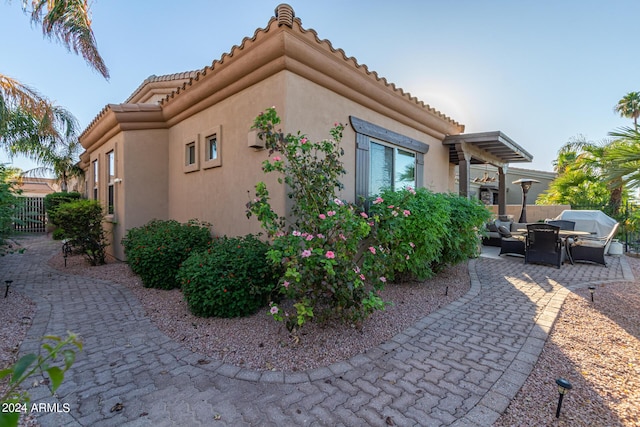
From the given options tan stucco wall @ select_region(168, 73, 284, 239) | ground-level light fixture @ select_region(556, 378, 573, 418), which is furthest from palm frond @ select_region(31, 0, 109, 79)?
ground-level light fixture @ select_region(556, 378, 573, 418)

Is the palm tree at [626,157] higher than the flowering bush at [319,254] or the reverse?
higher

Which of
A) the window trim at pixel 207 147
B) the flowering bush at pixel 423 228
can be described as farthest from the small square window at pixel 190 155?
the flowering bush at pixel 423 228

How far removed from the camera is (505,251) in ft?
29.8

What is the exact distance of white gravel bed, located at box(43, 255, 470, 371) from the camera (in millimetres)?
3133

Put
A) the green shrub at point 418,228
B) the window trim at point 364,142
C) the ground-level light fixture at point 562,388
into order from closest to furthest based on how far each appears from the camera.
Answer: the ground-level light fixture at point 562,388
the green shrub at point 418,228
the window trim at point 364,142

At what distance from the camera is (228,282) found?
397 cm

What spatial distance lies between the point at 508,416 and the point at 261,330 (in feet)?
8.59

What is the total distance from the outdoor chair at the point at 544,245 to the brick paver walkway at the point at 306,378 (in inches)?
146

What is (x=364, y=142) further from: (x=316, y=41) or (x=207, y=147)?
(x=207, y=147)

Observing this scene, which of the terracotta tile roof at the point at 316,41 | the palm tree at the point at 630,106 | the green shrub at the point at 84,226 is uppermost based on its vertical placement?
the palm tree at the point at 630,106

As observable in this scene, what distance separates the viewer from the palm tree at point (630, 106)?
19891mm

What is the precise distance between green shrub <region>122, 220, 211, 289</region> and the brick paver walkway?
834mm

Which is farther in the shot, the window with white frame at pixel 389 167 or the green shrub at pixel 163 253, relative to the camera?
the window with white frame at pixel 389 167

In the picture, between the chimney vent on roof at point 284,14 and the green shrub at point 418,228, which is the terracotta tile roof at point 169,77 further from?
the green shrub at point 418,228
